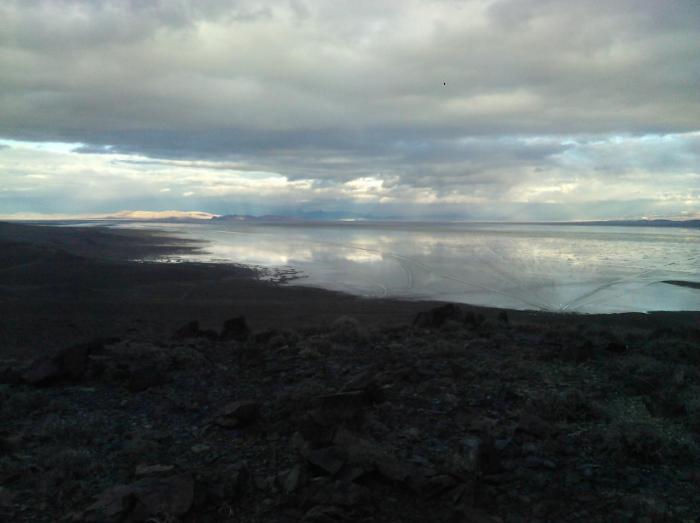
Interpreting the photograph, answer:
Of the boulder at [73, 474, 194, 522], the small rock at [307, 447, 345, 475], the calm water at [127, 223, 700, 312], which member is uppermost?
the small rock at [307, 447, 345, 475]

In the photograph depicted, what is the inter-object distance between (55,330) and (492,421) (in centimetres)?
1532

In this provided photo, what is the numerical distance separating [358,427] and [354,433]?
26 cm

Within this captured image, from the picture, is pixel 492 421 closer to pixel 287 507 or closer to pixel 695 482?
pixel 695 482

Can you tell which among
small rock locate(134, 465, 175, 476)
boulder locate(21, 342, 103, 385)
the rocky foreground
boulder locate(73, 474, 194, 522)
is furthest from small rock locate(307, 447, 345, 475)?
boulder locate(21, 342, 103, 385)

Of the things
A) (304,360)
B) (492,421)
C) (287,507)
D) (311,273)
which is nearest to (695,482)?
(492,421)

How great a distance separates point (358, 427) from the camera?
20.7ft

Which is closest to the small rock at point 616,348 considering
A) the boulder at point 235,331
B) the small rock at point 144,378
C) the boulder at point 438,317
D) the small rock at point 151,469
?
the boulder at point 438,317

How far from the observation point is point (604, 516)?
15.0 feet

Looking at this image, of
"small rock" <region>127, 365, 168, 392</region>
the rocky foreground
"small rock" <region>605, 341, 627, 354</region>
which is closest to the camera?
the rocky foreground

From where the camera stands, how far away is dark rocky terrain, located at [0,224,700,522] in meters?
4.76

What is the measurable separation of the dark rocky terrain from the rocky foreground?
2 centimetres

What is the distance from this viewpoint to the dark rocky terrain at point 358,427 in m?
4.76

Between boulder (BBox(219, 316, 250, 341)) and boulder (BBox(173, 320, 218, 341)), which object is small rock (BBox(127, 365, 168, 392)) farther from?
boulder (BBox(219, 316, 250, 341))

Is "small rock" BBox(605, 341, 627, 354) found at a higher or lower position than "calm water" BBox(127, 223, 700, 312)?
higher
